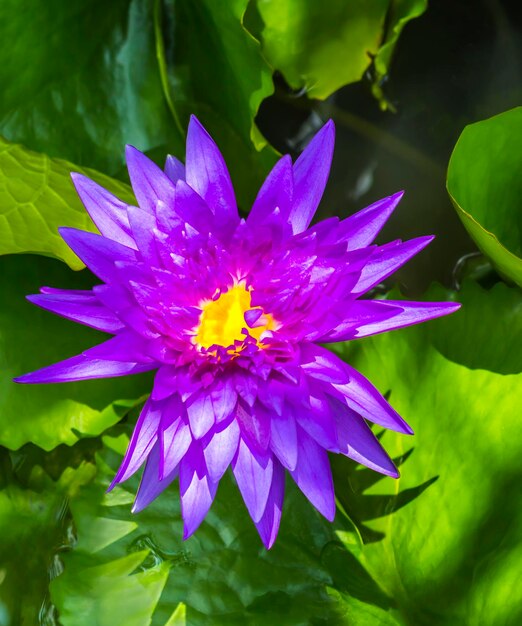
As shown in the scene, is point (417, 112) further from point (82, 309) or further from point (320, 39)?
point (82, 309)

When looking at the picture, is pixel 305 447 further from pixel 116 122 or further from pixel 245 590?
pixel 116 122

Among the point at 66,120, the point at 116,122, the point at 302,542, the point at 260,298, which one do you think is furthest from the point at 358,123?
the point at 302,542

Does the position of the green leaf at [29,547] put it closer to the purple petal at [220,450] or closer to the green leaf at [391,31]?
the purple petal at [220,450]

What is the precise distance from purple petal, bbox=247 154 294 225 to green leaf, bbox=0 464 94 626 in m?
0.75

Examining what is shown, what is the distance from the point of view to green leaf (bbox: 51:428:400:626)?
1134 mm

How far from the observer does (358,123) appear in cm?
165

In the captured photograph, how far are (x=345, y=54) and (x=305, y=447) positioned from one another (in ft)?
3.24

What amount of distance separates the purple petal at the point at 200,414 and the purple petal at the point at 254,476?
0.21ft

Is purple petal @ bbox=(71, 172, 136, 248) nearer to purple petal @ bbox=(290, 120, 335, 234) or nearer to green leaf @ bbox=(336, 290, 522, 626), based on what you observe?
purple petal @ bbox=(290, 120, 335, 234)

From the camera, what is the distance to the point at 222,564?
1.16 m

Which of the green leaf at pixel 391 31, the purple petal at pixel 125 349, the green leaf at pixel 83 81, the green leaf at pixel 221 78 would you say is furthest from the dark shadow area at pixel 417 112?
the purple petal at pixel 125 349

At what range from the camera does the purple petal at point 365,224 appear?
89cm

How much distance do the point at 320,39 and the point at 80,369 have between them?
3.09 feet

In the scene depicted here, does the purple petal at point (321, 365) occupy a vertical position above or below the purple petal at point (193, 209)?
below
